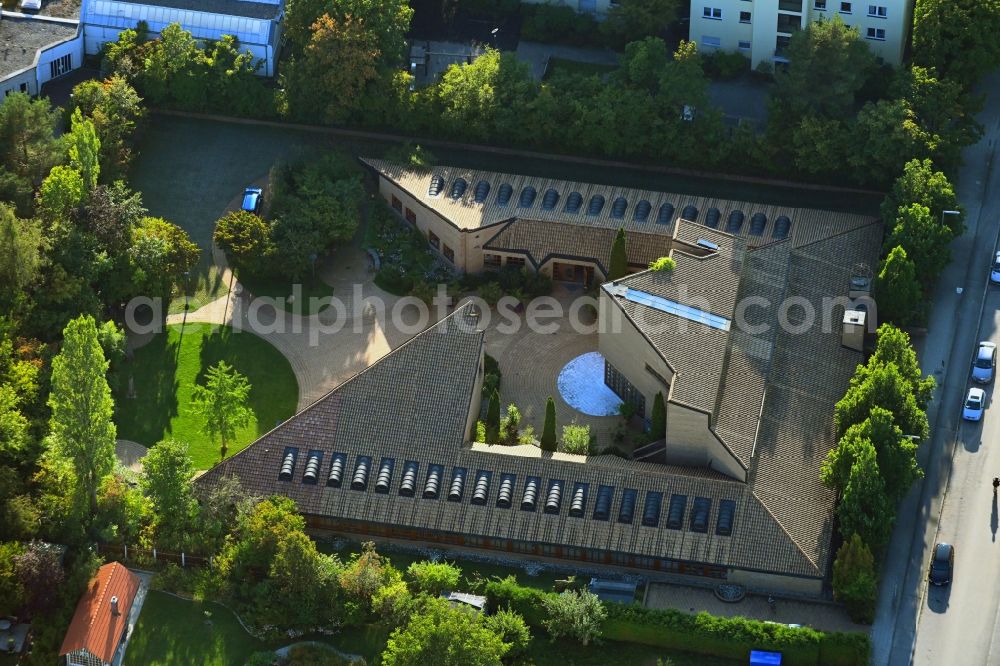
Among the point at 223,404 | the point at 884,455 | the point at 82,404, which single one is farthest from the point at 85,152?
the point at 884,455

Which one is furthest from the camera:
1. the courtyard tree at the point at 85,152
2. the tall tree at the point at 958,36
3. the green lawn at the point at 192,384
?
the tall tree at the point at 958,36

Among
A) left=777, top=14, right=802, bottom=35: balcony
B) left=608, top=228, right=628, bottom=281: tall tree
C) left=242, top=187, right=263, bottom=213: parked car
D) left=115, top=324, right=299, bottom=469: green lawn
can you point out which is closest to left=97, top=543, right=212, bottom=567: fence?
left=115, top=324, right=299, bottom=469: green lawn

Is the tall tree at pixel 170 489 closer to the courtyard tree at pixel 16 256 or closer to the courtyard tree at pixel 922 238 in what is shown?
the courtyard tree at pixel 16 256

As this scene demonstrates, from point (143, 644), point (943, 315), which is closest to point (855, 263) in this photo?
point (943, 315)

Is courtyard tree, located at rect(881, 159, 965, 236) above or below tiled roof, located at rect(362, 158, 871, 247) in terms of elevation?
above

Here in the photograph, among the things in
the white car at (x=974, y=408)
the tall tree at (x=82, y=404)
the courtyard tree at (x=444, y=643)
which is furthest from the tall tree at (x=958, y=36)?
the tall tree at (x=82, y=404)

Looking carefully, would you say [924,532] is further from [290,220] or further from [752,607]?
[290,220]

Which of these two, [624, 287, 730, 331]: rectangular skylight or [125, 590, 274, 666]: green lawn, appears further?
[624, 287, 730, 331]: rectangular skylight

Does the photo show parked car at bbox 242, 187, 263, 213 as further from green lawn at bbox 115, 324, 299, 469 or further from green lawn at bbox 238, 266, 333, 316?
green lawn at bbox 115, 324, 299, 469
